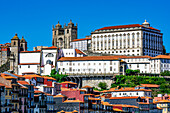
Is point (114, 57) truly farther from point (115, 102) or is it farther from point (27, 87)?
point (27, 87)

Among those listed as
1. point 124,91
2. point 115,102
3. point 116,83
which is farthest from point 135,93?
point 116,83

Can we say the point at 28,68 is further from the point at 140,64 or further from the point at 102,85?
the point at 140,64

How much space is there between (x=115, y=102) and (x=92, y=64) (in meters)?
40.0

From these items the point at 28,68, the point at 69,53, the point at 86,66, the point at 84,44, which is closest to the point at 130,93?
the point at 86,66

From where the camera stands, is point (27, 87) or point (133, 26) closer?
point (27, 87)

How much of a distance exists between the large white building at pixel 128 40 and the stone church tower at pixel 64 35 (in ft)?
47.0

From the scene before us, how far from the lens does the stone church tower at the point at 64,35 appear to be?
623 ft

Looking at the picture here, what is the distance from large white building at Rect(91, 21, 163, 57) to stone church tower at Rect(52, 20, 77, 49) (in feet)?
47.0

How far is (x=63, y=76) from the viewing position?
15250 cm

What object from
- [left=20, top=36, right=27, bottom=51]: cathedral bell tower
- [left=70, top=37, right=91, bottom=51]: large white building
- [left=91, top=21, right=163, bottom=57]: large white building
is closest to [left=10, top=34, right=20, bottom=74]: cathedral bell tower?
[left=20, top=36, right=27, bottom=51]: cathedral bell tower

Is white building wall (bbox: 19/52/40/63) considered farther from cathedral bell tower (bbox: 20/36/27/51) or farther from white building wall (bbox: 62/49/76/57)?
cathedral bell tower (bbox: 20/36/27/51)

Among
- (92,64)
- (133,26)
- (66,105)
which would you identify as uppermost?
(133,26)

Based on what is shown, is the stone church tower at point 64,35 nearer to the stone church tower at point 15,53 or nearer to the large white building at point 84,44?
the large white building at point 84,44

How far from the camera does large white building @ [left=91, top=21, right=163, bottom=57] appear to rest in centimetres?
17225
